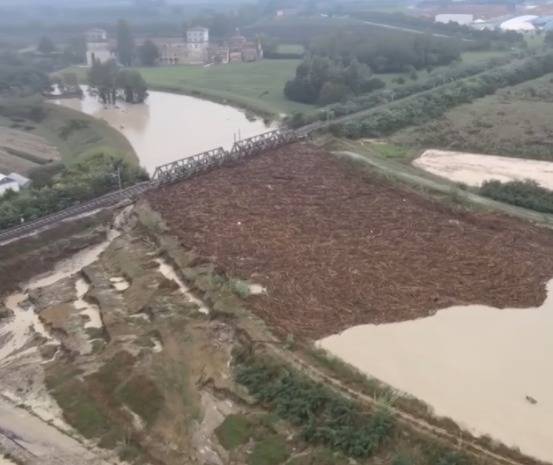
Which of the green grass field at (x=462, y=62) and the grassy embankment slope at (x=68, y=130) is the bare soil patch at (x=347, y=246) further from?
the green grass field at (x=462, y=62)

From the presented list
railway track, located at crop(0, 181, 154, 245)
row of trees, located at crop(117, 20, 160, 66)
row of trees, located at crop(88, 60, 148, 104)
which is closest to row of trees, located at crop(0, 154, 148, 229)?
railway track, located at crop(0, 181, 154, 245)

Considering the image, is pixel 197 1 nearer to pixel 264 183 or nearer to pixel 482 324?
pixel 264 183

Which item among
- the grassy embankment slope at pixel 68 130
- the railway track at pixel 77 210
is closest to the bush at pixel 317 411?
the railway track at pixel 77 210

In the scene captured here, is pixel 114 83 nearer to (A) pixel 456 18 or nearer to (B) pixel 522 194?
(B) pixel 522 194

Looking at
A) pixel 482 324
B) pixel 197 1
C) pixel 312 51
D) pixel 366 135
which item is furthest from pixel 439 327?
pixel 197 1

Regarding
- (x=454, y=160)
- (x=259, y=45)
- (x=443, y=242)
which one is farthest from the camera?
(x=259, y=45)
